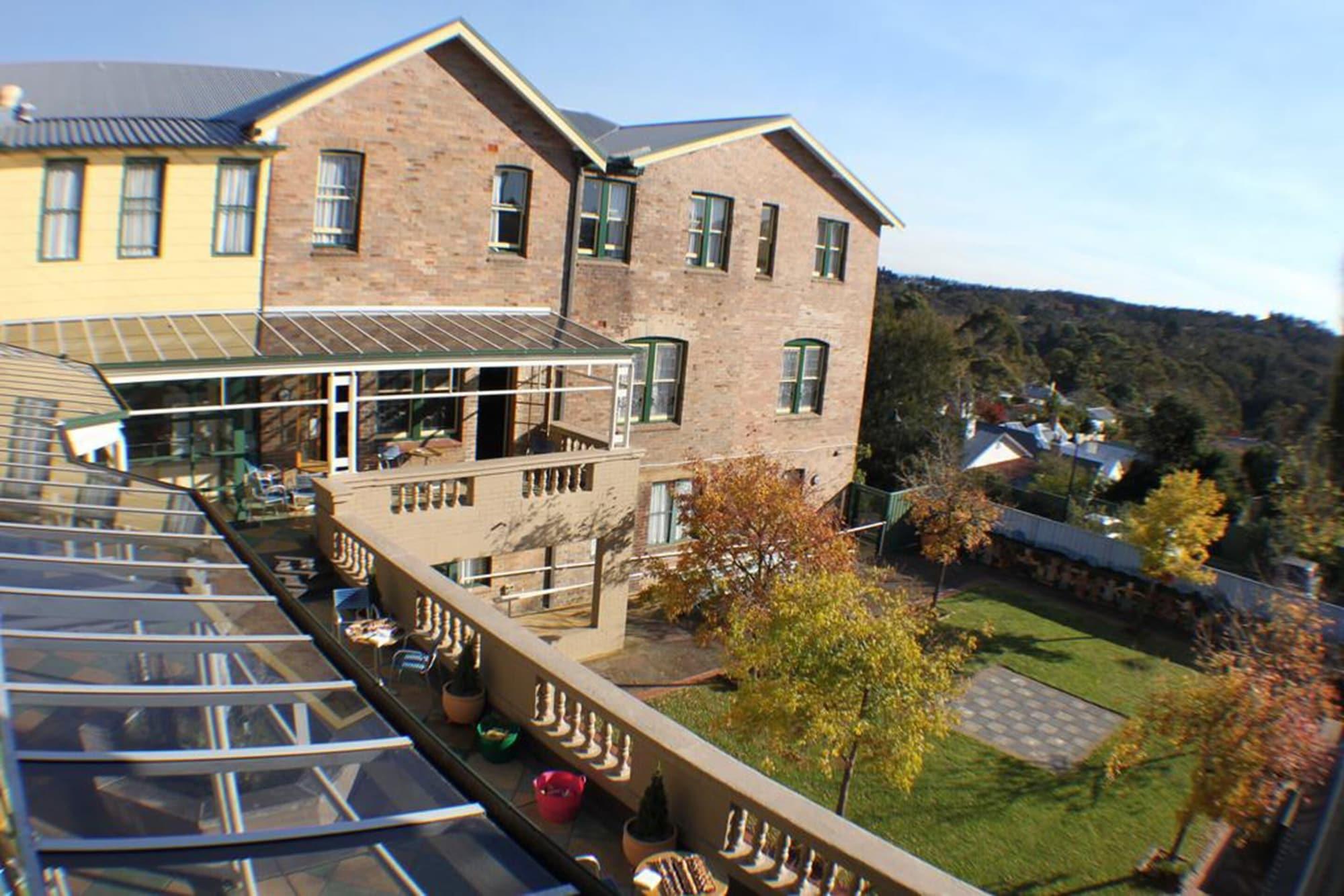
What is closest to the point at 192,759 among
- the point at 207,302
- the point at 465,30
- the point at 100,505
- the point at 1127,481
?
the point at 100,505

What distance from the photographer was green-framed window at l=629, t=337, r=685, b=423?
2241 cm

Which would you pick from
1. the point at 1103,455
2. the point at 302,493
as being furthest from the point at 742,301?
the point at 1103,455

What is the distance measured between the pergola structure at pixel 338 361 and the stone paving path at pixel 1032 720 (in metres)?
9.31

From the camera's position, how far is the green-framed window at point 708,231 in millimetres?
22688

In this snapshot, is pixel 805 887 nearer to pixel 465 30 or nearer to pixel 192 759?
pixel 192 759

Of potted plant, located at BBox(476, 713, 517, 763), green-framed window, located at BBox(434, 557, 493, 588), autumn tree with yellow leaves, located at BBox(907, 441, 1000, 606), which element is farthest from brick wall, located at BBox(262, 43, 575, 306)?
autumn tree with yellow leaves, located at BBox(907, 441, 1000, 606)

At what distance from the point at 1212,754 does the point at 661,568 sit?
9964mm

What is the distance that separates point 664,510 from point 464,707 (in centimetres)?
1522

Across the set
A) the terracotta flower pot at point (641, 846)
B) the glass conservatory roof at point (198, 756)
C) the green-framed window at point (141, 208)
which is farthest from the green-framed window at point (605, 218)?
the terracotta flower pot at point (641, 846)

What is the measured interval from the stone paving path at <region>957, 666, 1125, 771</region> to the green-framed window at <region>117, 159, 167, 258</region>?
16.7 meters

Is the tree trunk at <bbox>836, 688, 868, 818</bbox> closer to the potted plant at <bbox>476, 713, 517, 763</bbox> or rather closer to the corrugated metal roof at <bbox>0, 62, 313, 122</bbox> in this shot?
the potted plant at <bbox>476, 713, 517, 763</bbox>

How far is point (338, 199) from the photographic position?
55.3 ft

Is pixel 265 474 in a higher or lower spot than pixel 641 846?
higher

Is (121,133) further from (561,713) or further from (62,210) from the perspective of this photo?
(561,713)
